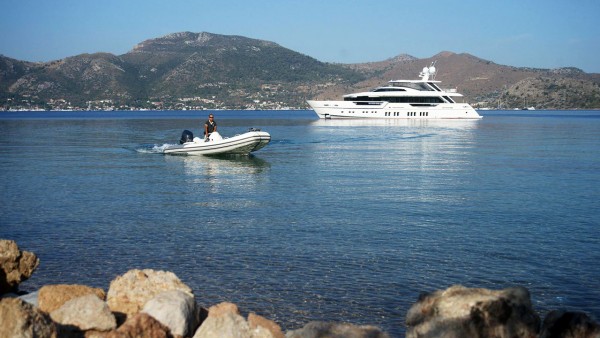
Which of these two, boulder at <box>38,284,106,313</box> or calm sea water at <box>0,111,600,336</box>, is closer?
boulder at <box>38,284,106,313</box>

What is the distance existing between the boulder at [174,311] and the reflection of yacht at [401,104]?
7965 centimetres

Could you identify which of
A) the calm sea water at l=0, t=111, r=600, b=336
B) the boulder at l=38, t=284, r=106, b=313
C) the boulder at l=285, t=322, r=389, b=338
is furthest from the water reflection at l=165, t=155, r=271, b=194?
the boulder at l=285, t=322, r=389, b=338

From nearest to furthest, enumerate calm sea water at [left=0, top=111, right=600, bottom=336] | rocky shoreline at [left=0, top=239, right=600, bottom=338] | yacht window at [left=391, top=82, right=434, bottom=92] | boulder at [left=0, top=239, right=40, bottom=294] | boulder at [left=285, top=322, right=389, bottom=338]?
rocky shoreline at [left=0, top=239, right=600, bottom=338] < boulder at [left=285, top=322, right=389, bottom=338] < boulder at [left=0, top=239, right=40, bottom=294] < calm sea water at [left=0, top=111, right=600, bottom=336] < yacht window at [left=391, top=82, right=434, bottom=92]

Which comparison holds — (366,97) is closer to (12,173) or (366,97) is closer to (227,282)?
(12,173)

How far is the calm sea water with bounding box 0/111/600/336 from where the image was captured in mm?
9164

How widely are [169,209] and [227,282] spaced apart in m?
6.73

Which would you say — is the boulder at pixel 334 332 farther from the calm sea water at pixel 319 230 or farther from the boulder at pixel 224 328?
the calm sea water at pixel 319 230

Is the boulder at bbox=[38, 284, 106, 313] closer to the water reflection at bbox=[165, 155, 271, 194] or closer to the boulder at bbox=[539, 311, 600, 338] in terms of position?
the boulder at bbox=[539, 311, 600, 338]

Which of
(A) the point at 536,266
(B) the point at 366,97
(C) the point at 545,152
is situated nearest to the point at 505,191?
(A) the point at 536,266

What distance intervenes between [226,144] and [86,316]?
76.9 feet

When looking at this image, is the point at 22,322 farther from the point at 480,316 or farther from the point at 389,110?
the point at 389,110

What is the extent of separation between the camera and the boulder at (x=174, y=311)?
5812mm

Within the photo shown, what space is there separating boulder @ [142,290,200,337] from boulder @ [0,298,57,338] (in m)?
0.91

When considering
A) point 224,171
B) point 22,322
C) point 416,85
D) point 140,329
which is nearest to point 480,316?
point 140,329
